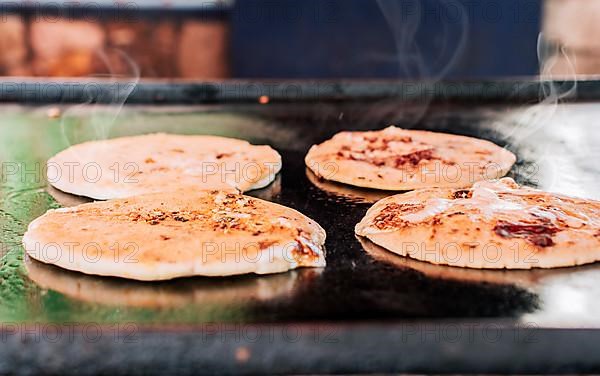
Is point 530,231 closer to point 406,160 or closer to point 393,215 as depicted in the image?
point 393,215

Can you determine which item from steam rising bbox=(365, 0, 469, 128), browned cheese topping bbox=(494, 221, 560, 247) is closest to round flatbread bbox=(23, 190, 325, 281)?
browned cheese topping bbox=(494, 221, 560, 247)

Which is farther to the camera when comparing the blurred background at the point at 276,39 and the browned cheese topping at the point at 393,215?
the blurred background at the point at 276,39

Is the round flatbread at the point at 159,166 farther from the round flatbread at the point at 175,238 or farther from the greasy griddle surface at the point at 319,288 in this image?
the round flatbread at the point at 175,238

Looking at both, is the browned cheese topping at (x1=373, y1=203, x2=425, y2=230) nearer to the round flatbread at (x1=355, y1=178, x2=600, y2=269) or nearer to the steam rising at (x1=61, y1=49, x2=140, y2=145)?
the round flatbread at (x1=355, y1=178, x2=600, y2=269)

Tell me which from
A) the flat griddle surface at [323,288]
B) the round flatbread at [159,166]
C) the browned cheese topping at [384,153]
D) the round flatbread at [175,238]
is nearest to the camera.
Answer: the flat griddle surface at [323,288]

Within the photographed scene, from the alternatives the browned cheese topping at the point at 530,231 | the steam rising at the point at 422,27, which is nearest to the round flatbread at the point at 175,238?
the browned cheese topping at the point at 530,231

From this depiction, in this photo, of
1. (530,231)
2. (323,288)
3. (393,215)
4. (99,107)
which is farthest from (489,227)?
(99,107)
